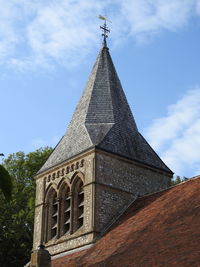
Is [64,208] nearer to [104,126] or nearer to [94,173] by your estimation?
[94,173]

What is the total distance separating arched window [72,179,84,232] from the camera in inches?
838

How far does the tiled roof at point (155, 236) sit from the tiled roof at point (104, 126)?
2.56m

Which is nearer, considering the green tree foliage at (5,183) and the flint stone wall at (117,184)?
the green tree foliage at (5,183)

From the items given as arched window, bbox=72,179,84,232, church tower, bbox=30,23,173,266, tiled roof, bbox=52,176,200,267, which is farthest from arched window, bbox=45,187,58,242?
tiled roof, bbox=52,176,200,267

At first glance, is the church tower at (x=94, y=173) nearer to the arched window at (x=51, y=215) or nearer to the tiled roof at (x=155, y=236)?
the arched window at (x=51, y=215)

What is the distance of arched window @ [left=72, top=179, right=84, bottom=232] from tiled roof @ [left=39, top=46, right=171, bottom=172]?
1272 millimetres

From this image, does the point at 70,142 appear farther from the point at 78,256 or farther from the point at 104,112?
the point at 78,256

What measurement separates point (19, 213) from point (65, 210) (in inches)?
367

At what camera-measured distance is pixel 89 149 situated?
21.4 meters

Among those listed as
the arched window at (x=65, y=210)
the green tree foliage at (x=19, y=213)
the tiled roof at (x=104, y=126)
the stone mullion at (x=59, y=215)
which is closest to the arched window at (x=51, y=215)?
the stone mullion at (x=59, y=215)

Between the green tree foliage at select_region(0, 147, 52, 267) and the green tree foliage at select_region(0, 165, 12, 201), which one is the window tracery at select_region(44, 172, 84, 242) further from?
the green tree foliage at select_region(0, 165, 12, 201)

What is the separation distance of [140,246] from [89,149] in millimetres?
6825

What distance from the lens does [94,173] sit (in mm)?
20938

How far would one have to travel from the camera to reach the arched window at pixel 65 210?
21.9 metres
